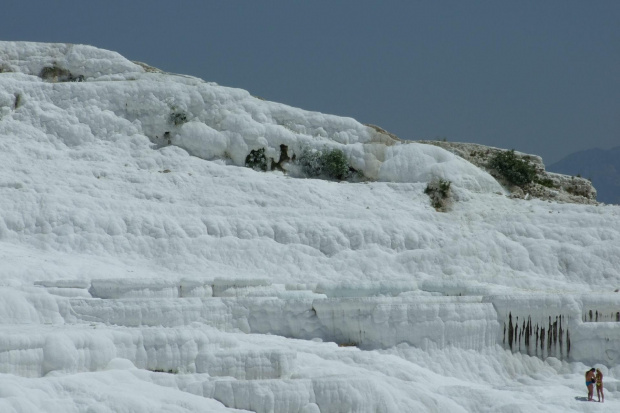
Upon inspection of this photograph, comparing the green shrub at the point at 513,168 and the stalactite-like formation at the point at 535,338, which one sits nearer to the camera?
the stalactite-like formation at the point at 535,338

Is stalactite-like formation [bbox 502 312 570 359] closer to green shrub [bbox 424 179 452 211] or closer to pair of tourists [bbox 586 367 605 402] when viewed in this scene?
pair of tourists [bbox 586 367 605 402]

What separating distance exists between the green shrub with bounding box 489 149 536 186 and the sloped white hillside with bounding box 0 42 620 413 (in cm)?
132

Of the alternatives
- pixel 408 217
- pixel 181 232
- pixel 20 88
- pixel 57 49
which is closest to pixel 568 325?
pixel 408 217

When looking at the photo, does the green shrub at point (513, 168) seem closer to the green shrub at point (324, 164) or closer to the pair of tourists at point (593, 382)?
the green shrub at point (324, 164)

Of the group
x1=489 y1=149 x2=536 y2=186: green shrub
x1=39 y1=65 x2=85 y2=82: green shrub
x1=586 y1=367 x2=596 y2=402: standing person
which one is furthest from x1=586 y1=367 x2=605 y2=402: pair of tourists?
x1=39 y1=65 x2=85 y2=82: green shrub

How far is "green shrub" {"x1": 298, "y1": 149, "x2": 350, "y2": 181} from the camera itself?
32.2m

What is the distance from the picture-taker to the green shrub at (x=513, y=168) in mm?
33531

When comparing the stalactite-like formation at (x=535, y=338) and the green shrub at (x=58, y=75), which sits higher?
the green shrub at (x=58, y=75)

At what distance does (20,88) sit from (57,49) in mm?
3787

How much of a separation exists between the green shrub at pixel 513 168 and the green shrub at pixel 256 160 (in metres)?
8.03

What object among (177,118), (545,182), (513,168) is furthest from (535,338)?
(177,118)

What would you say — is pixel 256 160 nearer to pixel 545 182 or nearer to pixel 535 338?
pixel 545 182

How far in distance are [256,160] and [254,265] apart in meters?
7.37

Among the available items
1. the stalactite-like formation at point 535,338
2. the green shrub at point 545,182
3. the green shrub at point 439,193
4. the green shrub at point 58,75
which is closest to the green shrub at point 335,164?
the green shrub at point 439,193
